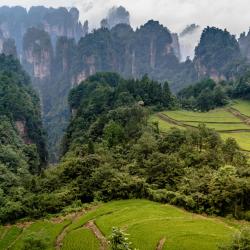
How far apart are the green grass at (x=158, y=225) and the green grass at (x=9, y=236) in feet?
14.0

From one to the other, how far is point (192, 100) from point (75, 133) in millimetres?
26675

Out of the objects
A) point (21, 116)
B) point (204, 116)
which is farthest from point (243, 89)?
point (21, 116)

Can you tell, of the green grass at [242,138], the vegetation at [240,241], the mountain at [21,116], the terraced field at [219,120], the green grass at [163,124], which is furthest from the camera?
the mountain at [21,116]

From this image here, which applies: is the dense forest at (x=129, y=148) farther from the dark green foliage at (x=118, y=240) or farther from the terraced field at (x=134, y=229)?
the dark green foliage at (x=118, y=240)

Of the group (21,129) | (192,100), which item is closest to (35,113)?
(21,129)

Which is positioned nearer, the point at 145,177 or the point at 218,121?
the point at 145,177

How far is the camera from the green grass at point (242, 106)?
75375mm

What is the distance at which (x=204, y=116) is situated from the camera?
74125mm

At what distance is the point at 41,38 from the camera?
174250 millimetres

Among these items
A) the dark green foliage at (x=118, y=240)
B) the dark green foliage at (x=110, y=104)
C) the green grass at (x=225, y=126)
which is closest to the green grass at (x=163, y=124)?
the green grass at (x=225, y=126)

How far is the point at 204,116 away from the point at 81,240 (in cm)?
4771

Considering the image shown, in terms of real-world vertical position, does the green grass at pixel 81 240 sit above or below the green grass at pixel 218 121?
below

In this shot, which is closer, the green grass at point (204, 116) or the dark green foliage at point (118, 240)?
the dark green foliage at point (118, 240)

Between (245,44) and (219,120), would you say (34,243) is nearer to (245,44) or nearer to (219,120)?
(219,120)
